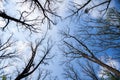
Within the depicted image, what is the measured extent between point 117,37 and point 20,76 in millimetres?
5641

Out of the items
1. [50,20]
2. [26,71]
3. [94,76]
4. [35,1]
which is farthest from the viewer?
[94,76]

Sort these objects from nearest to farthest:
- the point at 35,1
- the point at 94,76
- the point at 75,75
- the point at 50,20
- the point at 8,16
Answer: the point at 8,16 < the point at 35,1 < the point at 50,20 < the point at 94,76 < the point at 75,75

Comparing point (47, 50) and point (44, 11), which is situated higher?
point (44, 11)

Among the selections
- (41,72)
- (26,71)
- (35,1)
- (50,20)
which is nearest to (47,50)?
(41,72)

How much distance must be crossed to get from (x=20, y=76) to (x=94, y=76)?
5.75 metres

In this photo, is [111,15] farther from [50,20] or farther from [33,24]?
[33,24]

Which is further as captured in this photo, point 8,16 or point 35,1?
point 35,1

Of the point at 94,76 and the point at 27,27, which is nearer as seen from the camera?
the point at 27,27

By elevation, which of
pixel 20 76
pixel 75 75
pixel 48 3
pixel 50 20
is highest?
pixel 48 3

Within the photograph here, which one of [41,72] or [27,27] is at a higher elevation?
[27,27]

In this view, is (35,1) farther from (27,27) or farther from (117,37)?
(117,37)

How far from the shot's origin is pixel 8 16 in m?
9.05

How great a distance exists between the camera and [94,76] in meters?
14.7

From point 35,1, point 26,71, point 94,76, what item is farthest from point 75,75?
point 35,1
